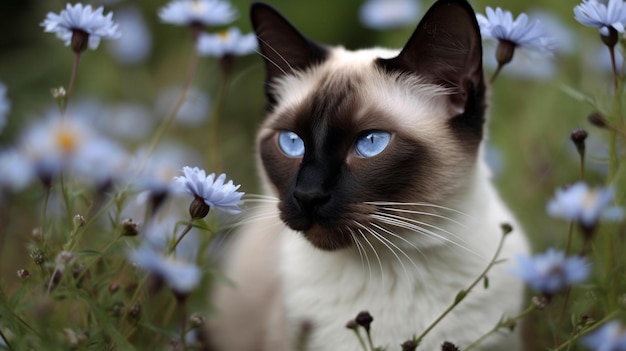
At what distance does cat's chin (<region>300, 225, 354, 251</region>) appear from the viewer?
Result: 1752mm

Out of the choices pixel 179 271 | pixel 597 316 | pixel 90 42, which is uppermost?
pixel 90 42

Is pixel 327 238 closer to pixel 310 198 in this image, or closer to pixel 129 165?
pixel 310 198

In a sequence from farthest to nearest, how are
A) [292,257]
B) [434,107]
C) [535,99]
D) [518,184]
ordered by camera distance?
[535,99], [518,184], [292,257], [434,107]

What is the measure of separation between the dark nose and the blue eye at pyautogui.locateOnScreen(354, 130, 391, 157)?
17cm

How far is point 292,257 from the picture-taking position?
212cm

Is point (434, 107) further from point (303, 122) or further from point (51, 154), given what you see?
point (51, 154)

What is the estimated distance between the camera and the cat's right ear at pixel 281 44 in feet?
6.61

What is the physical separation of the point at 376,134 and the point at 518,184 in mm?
1594

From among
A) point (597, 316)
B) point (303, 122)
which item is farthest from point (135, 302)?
point (597, 316)

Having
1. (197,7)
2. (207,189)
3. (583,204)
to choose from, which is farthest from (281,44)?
(583,204)

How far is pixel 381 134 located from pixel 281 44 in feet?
1.48

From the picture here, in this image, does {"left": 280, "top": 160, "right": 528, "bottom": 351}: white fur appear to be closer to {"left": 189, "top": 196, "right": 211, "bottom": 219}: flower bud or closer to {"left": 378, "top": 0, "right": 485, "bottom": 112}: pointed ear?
{"left": 378, "top": 0, "right": 485, "bottom": 112}: pointed ear

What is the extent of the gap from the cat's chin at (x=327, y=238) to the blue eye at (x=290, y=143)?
7.9 inches

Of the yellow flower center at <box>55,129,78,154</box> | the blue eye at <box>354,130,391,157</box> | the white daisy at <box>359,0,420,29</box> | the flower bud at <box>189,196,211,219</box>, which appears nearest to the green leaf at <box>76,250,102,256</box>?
the flower bud at <box>189,196,211,219</box>
